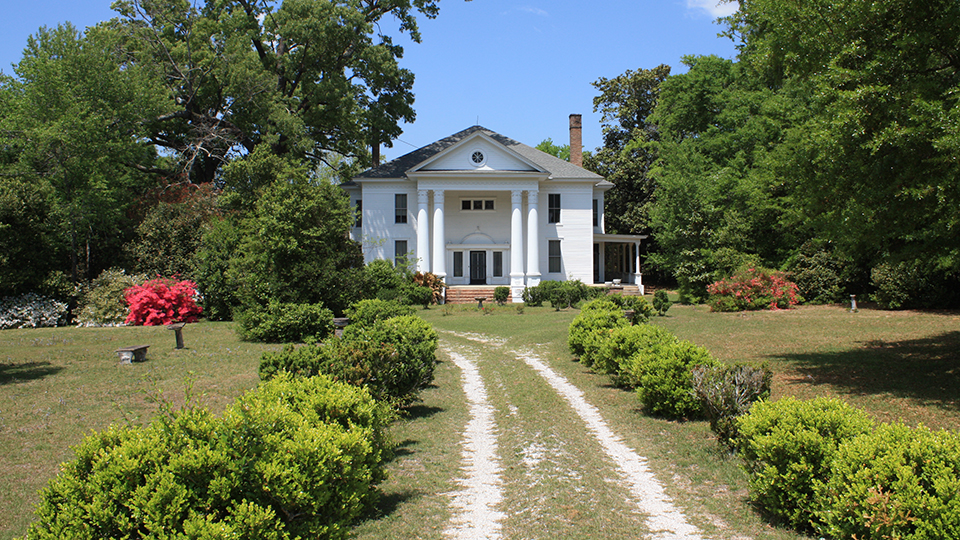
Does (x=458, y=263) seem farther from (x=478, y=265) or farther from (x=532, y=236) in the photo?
(x=532, y=236)

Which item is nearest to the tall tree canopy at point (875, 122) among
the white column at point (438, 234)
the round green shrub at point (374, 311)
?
the round green shrub at point (374, 311)

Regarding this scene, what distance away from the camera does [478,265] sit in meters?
35.5

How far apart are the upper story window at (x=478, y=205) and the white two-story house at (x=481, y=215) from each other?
0.20 ft

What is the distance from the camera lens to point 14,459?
6.03m

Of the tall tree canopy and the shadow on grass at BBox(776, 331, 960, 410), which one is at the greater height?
the tall tree canopy

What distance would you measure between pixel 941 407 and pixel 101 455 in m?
9.42

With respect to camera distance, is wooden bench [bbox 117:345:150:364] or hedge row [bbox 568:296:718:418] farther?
wooden bench [bbox 117:345:150:364]

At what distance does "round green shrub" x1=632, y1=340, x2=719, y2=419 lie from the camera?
26.4 feet

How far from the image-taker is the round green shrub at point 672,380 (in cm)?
805

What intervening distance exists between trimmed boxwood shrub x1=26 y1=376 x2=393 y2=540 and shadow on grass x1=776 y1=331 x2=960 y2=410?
26.7 ft

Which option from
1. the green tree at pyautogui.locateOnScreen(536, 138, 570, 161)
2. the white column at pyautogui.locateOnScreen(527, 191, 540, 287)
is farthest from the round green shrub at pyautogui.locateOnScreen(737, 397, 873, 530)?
the green tree at pyautogui.locateOnScreen(536, 138, 570, 161)

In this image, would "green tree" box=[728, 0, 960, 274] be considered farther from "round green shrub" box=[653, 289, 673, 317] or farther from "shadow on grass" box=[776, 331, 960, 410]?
"round green shrub" box=[653, 289, 673, 317]

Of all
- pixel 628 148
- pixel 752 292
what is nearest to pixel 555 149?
pixel 628 148

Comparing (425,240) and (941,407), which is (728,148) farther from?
(941,407)
